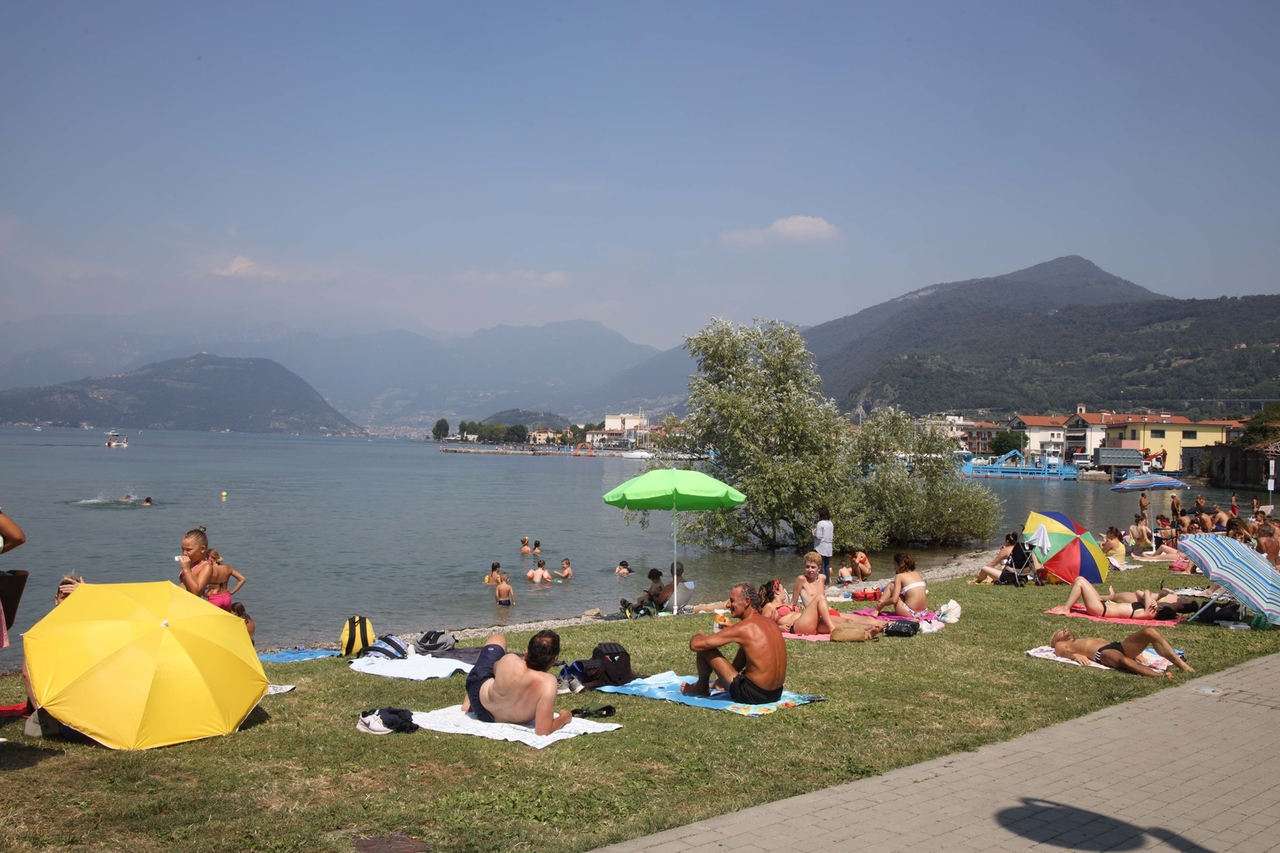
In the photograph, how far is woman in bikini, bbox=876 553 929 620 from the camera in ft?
40.6

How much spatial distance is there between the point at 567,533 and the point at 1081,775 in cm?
3349

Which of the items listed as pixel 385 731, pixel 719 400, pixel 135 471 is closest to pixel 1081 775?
pixel 385 731

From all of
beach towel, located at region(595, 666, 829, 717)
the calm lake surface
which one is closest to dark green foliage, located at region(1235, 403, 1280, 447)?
the calm lake surface

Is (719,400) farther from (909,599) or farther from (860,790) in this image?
(860,790)

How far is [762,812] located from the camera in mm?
5078

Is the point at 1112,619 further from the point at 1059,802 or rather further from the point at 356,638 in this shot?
the point at 356,638

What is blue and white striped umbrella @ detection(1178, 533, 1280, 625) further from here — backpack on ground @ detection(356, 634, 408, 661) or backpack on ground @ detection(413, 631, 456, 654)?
backpack on ground @ detection(356, 634, 408, 661)

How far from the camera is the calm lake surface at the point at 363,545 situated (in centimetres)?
2048

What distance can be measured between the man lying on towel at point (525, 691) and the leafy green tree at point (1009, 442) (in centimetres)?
14003

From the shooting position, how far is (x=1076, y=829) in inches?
190

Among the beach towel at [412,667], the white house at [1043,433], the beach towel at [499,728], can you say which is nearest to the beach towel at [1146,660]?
the beach towel at [499,728]

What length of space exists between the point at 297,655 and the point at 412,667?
324 centimetres

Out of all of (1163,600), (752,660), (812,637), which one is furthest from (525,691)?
(1163,600)

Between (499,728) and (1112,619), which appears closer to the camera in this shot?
(499,728)
